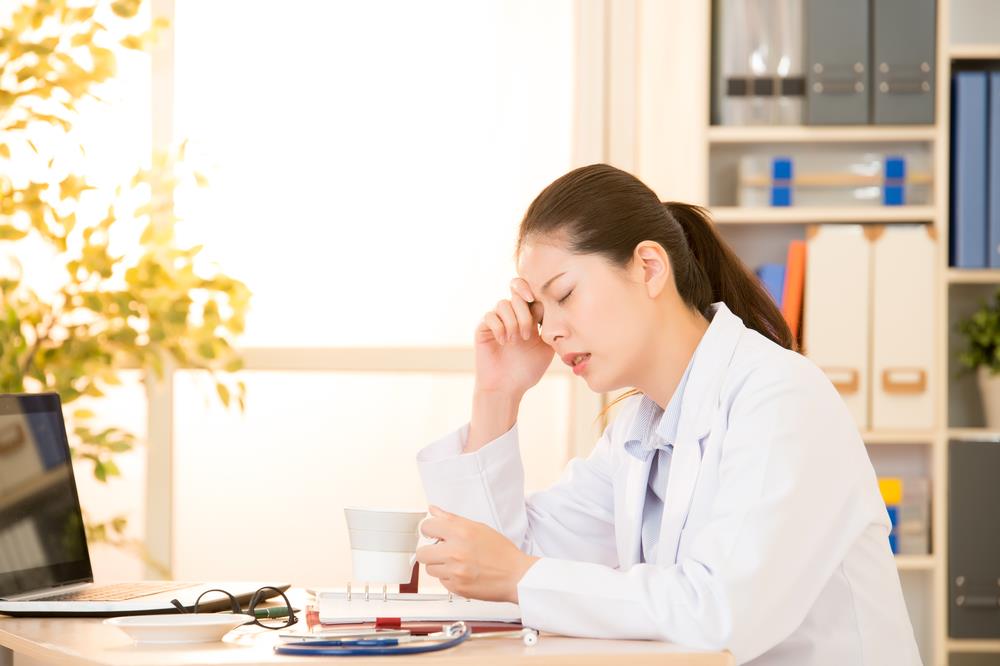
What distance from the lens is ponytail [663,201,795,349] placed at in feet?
Result: 5.35

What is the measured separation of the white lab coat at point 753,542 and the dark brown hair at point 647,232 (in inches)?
3.2

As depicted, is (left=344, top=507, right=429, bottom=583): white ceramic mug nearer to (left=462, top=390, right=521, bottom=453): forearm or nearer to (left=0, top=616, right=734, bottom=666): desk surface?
(left=0, top=616, right=734, bottom=666): desk surface

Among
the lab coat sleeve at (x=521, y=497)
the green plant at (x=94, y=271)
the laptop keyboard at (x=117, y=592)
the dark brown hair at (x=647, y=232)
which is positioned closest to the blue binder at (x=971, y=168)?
the dark brown hair at (x=647, y=232)

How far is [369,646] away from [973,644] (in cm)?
203

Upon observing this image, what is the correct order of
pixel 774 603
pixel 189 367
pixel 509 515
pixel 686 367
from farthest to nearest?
pixel 189 367, pixel 509 515, pixel 686 367, pixel 774 603

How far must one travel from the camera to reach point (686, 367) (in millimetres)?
1533

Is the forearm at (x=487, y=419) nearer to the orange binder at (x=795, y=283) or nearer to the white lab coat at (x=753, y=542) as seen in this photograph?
the white lab coat at (x=753, y=542)

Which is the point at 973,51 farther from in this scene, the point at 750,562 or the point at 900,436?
the point at 750,562

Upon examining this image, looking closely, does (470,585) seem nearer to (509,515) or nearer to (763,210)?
(509,515)

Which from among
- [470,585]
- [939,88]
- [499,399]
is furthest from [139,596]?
[939,88]

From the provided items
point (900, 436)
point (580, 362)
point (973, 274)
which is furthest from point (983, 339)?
point (580, 362)

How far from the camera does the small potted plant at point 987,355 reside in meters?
2.67

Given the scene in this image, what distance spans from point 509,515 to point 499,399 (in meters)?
0.17

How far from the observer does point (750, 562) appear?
1147mm
